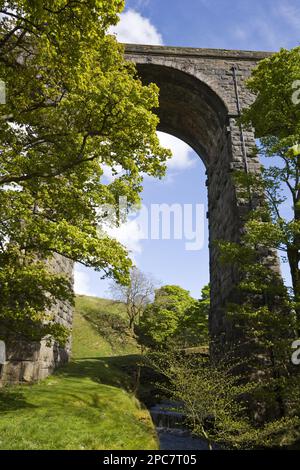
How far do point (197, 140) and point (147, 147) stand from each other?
13081 mm

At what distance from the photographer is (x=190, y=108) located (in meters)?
18.8

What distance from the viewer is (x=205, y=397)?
9.26m

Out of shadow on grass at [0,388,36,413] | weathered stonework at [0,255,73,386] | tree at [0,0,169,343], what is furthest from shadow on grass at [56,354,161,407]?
tree at [0,0,169,343]

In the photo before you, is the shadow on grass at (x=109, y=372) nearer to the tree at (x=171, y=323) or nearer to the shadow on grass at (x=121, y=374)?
the shadow on grass at (x=121, y=374)

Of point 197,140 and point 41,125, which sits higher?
point 197,140

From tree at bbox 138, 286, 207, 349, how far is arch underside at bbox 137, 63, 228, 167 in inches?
570

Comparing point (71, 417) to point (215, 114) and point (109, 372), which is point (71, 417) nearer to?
point (109, 372)

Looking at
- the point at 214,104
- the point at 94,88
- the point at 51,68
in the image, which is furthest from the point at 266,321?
the point at 214,104

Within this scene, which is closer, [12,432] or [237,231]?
[12,432]

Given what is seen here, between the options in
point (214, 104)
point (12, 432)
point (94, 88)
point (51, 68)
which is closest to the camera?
point (12, 432)

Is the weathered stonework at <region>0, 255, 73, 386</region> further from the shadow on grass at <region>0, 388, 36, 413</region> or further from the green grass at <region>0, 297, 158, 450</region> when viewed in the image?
the shadow on grass at <region>0, 388, 36, 413</region>

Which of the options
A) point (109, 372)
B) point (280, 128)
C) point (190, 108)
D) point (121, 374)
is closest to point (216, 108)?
point (190, 108)
